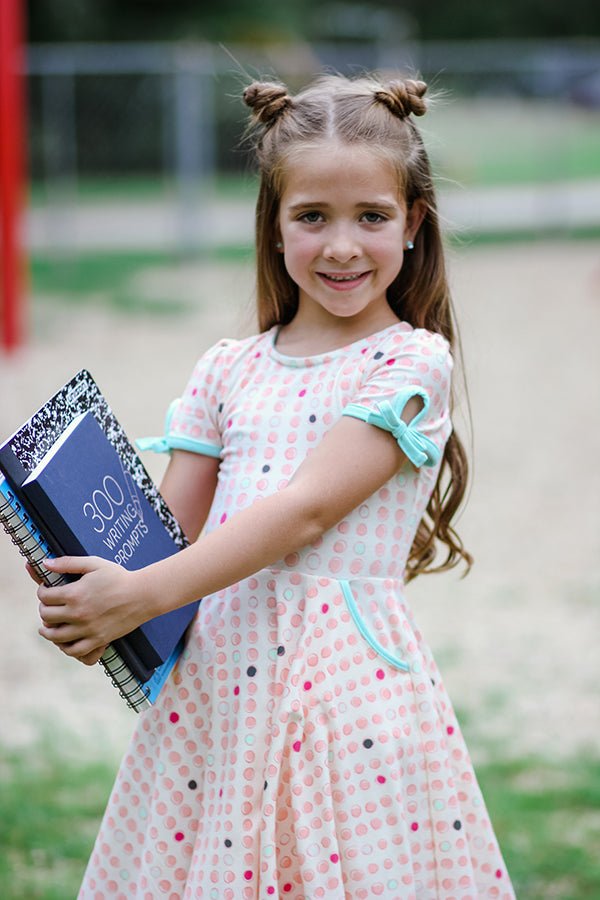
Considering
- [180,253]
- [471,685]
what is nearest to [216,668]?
[471,685]

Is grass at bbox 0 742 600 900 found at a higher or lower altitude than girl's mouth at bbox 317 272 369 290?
lower

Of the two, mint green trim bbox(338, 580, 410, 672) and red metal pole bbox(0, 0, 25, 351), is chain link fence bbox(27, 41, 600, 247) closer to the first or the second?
red metal pole bbox(0, 0, 25, 351)

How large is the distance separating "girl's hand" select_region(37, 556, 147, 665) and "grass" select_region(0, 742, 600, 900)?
1411 mm

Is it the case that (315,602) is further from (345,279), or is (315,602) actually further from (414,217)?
(414,217)

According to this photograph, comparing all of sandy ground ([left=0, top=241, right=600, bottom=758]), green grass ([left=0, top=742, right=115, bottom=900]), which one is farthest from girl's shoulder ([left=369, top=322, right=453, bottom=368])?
green grass ([left=0, top=742, right=115, bottom=900])

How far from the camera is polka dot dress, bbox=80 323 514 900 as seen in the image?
5.99ft

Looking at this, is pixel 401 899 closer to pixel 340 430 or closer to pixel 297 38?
pixel 340 430

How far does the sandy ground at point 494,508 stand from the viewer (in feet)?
12.6

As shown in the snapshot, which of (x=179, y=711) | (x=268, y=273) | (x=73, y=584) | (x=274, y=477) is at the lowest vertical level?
(x=179, y=711)

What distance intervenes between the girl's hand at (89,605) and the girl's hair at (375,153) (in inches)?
24.7

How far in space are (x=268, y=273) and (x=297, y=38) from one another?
23.8 m

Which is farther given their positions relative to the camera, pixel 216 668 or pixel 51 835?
pixel 51 835

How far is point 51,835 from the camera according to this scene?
3115 millimetres

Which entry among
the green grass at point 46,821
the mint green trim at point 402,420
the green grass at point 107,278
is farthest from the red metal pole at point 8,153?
the mint green trim at point 402,420
